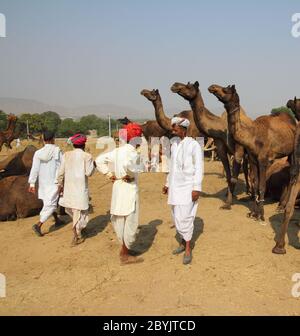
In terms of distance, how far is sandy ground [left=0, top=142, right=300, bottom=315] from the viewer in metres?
4.14

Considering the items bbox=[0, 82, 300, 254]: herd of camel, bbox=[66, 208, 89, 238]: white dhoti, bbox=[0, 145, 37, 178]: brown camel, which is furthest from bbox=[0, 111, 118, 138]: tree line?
bbox=[66, 208, 89, 238]: white dhoti

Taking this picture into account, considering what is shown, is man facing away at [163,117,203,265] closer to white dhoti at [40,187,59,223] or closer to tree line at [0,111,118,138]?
white dhoti at [40,187,59,223]

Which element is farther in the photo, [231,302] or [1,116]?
[1,116]

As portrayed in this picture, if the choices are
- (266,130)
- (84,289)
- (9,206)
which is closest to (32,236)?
(9,206)

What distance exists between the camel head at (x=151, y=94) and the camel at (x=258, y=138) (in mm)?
3148

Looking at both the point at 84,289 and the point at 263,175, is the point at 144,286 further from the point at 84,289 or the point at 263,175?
the point at 263,175

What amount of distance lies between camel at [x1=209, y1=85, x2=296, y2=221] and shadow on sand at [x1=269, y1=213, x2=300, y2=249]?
0.32 m

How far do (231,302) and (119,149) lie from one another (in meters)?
2.52

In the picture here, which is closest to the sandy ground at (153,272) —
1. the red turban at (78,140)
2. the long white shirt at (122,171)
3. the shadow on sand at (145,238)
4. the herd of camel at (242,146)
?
the shadow on sand at (145,238)

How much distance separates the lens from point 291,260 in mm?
5340

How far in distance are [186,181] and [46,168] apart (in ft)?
9.82

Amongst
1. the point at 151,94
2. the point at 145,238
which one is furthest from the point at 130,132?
the point at 151,94

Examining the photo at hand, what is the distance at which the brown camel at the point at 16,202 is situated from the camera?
26.1 ft

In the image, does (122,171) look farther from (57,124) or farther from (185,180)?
(57,124)
